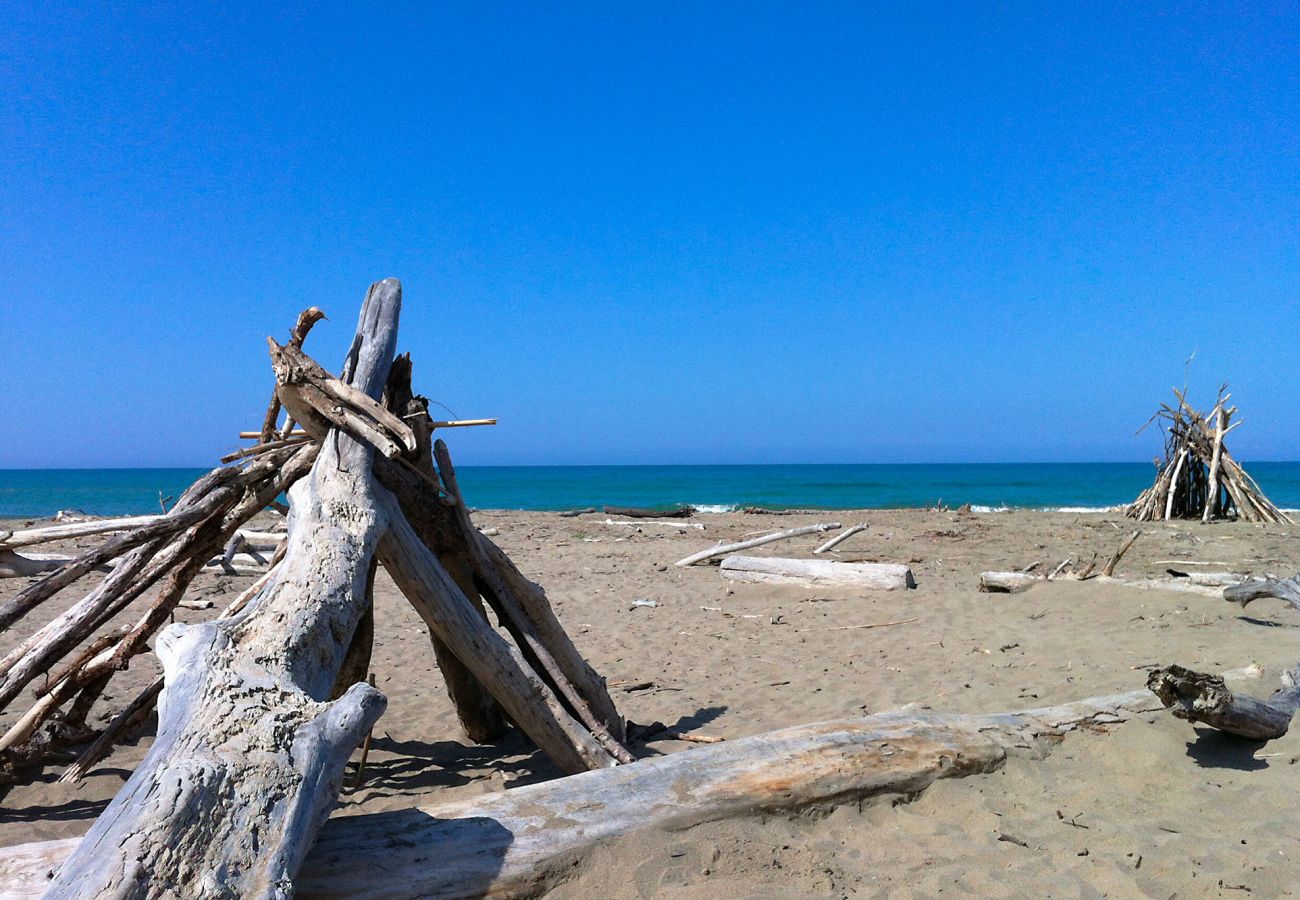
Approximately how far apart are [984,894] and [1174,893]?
70 centimetres

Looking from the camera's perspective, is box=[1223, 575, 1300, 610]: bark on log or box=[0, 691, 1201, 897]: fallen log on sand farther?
box=[1223, 575, 1300, 610]: bark on log

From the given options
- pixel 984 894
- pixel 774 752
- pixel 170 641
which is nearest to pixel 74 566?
pixel 170 641

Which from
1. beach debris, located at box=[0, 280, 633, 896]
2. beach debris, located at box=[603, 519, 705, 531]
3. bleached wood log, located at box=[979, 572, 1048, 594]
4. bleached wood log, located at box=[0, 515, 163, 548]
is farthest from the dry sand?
beach debris, located at box=[603, 519, 705, 531]

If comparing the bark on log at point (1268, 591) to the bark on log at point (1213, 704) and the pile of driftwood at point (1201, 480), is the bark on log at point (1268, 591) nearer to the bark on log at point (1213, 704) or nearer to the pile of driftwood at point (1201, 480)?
the bark on log at point (1213, 704)

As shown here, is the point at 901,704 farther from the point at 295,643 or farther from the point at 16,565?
the point at 16,565

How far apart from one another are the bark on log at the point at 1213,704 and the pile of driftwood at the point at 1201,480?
15.9 meters

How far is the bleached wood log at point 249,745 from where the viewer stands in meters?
1.70

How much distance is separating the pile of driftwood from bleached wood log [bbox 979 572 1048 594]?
10.9 metres

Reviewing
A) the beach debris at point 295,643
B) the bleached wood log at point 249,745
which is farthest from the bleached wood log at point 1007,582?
the bleached wood log at point 249,745

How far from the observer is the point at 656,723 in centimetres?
484

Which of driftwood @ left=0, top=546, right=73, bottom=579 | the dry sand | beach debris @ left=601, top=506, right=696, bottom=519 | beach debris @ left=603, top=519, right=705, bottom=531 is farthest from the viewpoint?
beach debris @ left=601, top=506, right=696, bottom=519

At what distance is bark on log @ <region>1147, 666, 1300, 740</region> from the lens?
374cm

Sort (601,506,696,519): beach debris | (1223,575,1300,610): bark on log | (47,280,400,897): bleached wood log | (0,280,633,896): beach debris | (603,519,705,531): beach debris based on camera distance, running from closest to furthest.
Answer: (47,280,400,897): bleached wood log < (0,280,633,896): beach debris < (1223,575,1300,610): bark on log < (603,519,705,531): beach debris < (601,506,696,519): beach debris

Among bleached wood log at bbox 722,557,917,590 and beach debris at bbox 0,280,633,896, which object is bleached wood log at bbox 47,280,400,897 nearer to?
beach debris at bbox 0,280,633,896
